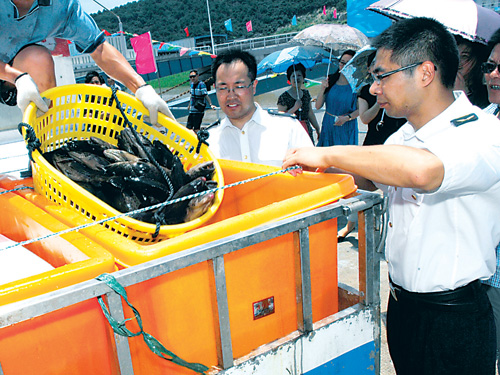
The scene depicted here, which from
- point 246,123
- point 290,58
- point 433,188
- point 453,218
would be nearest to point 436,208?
point 453,218

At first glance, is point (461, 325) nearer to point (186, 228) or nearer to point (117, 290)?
point (186, 228)

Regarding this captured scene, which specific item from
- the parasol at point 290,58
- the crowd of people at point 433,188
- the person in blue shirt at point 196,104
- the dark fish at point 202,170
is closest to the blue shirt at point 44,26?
the crowd of people at point 433,188

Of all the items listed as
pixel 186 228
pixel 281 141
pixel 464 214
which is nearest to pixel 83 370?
pixel 186 228

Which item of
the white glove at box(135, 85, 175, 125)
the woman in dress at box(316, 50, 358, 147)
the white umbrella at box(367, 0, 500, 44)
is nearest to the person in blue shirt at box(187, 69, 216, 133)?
the woman in dress at box(316, 50, 358, 147)

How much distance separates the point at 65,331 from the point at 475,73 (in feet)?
9.69

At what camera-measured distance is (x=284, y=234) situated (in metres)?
1.43

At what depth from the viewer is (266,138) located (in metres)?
3.01

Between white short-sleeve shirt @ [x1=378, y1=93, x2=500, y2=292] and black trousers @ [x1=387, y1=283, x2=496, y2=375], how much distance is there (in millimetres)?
98

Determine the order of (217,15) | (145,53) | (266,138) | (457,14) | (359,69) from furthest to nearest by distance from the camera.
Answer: (217,15)
(145,53)
(359,69)
(457,14)
(266,138)

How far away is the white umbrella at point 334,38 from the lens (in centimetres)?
790

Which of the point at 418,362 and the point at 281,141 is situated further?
the point at 281,141

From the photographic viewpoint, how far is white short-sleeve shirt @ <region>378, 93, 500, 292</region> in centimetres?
146

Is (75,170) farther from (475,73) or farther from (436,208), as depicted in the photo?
(475,73)

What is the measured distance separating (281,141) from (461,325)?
5.57ft
